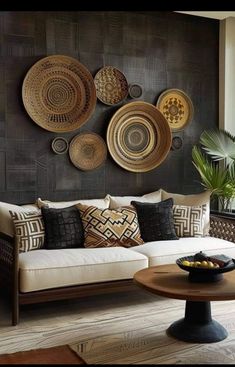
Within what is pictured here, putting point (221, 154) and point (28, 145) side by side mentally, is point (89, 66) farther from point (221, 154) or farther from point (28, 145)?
point (221, 154)

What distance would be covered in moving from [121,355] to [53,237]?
1332mm

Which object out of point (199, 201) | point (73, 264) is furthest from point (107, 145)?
point (73, 264)

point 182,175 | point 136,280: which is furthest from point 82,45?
point 136,280

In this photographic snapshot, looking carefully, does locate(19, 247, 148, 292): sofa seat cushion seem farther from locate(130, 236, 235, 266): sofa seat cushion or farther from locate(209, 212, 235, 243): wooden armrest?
locate(209, 212, 235, 243): wooden armrest

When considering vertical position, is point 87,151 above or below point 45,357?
above

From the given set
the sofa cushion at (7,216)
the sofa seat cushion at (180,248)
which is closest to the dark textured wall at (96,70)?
the sofa cushion at (7,216)

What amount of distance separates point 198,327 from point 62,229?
1425 mm

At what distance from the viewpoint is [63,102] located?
426cm

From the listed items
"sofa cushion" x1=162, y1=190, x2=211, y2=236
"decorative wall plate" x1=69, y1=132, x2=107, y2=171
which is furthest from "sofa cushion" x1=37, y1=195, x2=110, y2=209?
"sofa cushion" x1=162, y1=190, x2=211, y2=236

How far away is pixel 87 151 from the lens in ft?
14.5

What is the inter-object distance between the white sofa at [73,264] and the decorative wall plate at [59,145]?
1.86 ft

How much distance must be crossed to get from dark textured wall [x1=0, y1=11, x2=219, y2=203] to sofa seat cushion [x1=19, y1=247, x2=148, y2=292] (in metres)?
1.00

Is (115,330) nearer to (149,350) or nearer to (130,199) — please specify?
(149,350)

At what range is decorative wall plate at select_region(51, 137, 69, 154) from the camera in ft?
13.9
